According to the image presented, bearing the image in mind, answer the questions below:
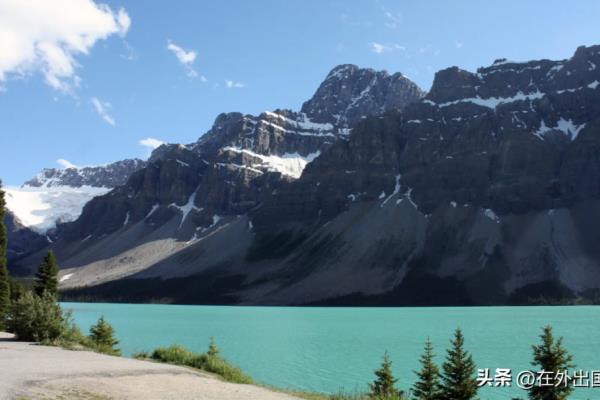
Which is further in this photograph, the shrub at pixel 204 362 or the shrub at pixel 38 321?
the shrub at pixel 38 321

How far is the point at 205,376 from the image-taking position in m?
29.4

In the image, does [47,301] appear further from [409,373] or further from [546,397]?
[546,397]

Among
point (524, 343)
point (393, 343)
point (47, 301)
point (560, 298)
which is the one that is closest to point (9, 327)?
point (47, 301)

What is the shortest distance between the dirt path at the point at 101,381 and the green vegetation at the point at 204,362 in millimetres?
1818

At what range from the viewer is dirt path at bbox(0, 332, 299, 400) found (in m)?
20.6

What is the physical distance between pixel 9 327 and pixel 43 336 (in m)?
5.24

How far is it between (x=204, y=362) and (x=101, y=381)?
1049cm

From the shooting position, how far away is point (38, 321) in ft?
133

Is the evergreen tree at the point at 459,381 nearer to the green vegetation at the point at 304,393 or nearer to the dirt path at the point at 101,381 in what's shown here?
the green vegetation at the point at 304,393

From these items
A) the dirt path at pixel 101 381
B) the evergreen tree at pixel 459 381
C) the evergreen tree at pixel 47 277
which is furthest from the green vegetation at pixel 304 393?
the evergreen tree at pixel 47 277

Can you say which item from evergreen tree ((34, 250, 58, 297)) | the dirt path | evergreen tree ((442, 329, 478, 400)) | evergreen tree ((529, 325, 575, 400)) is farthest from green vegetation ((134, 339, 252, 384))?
evergreen tree ((34, 250, 58, 297))

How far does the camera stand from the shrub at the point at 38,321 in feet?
132

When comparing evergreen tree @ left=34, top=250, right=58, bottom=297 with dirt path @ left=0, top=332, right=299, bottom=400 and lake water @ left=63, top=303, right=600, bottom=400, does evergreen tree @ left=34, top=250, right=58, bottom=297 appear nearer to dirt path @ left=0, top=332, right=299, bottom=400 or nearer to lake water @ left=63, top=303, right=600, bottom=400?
lake water @ left=63, top=303, right=600, bottom=400

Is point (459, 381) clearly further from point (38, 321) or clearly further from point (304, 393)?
point (38, 321)
